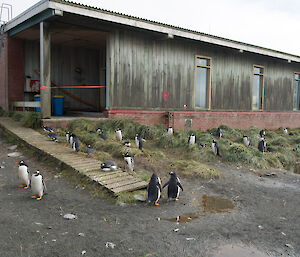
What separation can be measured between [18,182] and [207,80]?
10233mm

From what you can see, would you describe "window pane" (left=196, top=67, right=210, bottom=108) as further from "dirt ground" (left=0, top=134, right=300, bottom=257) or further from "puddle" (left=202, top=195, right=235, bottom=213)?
"puddle" (left=202, top=195, right=235, bottom=213)

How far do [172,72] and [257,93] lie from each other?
641 centimetres

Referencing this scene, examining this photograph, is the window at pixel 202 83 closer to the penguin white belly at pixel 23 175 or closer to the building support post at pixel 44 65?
the building support post at pixel 44 65

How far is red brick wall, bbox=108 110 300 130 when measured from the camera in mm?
11156

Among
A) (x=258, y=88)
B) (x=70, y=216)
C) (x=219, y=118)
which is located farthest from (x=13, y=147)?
(x=258, y=88)

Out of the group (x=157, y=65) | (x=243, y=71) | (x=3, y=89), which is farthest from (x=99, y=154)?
(x=243, y=71)

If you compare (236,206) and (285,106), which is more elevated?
(285,106)

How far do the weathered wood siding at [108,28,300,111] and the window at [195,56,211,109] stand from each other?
0.27 metres

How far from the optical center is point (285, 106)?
17.4 metres

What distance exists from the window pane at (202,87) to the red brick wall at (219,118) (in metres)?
0.54

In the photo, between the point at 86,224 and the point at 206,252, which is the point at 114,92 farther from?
the point at 206,252

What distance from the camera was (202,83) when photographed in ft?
43.4

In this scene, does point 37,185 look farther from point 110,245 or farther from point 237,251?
point 237,251

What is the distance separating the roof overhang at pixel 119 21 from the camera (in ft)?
27.7
